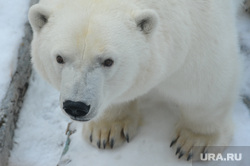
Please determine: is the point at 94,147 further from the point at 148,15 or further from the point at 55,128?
the point at 148,15

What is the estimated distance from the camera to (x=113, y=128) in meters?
3.33

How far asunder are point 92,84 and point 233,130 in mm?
1681

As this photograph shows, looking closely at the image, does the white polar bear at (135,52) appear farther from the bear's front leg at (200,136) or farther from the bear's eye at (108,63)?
the bear's front leg at (200,136)

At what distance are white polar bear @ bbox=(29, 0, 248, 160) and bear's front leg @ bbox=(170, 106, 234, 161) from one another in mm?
101

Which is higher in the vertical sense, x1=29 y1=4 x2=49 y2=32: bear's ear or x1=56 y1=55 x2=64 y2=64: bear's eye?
x1=29 y1=4 x2=49 y2=32: bear's ear

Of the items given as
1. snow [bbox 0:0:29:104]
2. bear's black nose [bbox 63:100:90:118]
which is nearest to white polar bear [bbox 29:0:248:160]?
bear's black nose [bbox 63:100:90:118]

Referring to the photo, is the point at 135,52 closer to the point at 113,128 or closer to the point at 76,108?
the point at 76,108

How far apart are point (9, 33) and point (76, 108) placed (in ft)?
8.36

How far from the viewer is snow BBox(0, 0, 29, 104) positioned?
401 centimetres

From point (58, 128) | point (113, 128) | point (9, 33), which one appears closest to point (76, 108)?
point (113, 128)

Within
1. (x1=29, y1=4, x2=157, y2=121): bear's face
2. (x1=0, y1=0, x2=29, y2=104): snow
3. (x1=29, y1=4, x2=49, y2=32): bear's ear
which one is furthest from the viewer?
(x1=0, y1=0, x2=29, y2=104): snow

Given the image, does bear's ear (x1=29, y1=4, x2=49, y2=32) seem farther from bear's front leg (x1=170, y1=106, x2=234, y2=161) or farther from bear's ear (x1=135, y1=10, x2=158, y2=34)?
bear's front leg (x1=170, y1=106, x2=234, y2=161)

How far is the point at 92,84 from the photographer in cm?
210

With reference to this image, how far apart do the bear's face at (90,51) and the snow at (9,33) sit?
1795 mm
